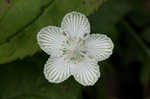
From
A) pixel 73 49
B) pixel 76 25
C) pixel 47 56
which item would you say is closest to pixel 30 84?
pixel 47 56

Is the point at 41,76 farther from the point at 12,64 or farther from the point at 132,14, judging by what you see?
the point at 132,14

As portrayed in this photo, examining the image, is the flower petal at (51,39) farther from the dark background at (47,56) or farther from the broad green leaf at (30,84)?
the broad green leaf at (30,84)

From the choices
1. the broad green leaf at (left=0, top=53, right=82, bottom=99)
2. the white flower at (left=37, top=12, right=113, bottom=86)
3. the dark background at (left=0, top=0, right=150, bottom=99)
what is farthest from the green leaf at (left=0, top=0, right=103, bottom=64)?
the broad green leaf at (left=0, top=53, right=82, bottom=99)

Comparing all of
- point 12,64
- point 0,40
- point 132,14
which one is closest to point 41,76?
point 12,64

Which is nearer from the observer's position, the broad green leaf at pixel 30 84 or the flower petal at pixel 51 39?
the flower petal at pixel 51 39

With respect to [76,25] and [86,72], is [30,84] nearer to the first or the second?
[86,72]

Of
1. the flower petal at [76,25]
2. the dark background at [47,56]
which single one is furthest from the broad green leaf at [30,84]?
the flower petal at [76,25]

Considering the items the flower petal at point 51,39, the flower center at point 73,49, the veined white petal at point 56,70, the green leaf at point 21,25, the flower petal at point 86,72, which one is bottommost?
the flower petal at point 86,72
